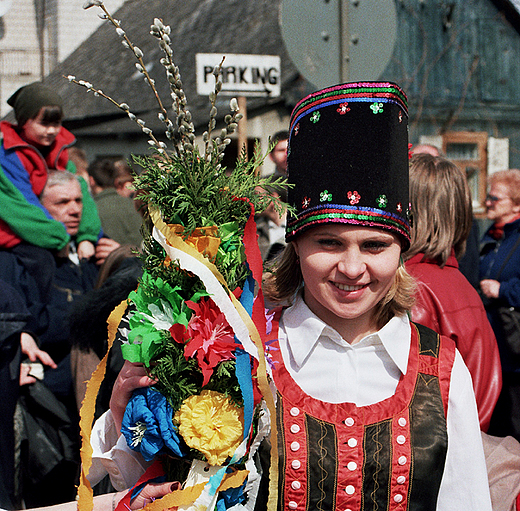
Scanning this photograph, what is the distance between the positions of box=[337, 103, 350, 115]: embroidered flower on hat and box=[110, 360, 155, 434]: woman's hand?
83 centimetres

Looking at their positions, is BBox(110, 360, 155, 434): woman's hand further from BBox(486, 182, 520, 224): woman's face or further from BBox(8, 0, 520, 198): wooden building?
BBox(8, 0, 520, 198): wooden building

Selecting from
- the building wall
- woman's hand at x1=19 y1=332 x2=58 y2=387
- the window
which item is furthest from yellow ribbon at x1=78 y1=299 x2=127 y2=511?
the building wall

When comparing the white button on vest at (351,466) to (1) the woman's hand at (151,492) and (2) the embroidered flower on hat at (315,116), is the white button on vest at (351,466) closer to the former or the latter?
(1) the woman's hand at (151,492)

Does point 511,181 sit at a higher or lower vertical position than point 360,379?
higher

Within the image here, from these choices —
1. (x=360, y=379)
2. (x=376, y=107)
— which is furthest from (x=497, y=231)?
(x=376, y=107)

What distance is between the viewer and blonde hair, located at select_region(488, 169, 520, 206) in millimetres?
5762

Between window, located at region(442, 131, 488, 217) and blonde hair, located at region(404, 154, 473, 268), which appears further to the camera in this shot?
window, located at region(442, 131, 488, 217)

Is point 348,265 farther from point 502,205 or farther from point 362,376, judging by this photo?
point 502,205

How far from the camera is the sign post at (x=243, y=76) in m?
5.01

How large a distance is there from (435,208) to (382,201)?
3.07 ft

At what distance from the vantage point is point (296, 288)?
87.0 inches

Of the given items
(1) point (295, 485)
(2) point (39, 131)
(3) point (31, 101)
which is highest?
(3) point (31, 101)

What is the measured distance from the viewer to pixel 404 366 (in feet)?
6.61

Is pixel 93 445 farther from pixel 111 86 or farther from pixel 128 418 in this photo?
pixel 111 86
